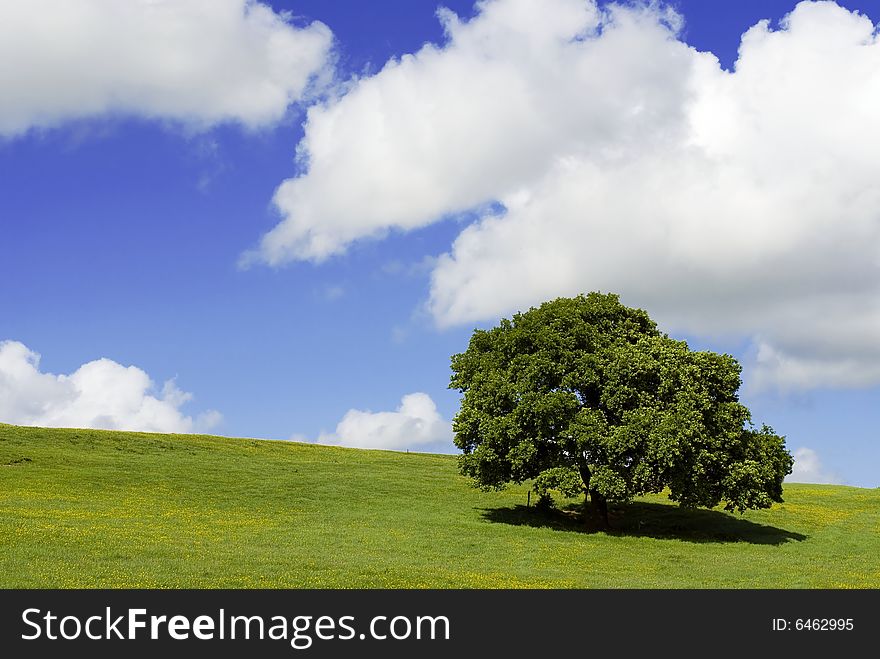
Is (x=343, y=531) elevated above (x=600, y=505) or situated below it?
below

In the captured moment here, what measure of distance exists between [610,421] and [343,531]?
21.8 meters

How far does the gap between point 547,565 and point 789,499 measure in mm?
51284

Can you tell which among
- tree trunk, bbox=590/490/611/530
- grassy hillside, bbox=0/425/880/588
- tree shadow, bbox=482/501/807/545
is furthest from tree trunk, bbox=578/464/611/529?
grassy hillside, bbox=0/425/880/588

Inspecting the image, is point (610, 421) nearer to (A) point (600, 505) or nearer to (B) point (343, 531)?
(A) point (600, 505)

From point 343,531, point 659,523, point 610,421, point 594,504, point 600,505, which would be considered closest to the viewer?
point 343,531

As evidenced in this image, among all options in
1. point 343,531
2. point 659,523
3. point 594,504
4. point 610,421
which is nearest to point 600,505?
point 594,504

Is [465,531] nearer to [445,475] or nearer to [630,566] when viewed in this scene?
[630,566]

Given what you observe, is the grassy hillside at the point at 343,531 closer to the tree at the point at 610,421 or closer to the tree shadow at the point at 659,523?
the tree shadow at the point at 659,523

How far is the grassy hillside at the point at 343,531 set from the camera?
3653 cm

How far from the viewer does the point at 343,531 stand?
5094cm

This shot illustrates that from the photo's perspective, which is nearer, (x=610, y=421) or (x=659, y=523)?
(x=610, y=421)

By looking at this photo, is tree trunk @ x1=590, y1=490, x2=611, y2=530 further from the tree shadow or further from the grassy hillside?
the grassy hillside

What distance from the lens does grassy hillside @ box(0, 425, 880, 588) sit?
3653 centimetres

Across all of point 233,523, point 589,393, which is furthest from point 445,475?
point 233,523
